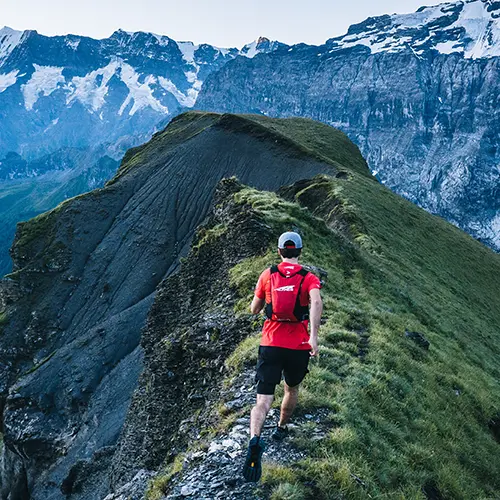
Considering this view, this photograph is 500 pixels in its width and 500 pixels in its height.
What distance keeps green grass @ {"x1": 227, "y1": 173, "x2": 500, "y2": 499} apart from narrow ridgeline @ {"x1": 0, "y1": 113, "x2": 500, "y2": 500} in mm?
63

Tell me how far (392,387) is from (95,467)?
27.9m

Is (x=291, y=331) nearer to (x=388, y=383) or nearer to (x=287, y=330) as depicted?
(x=287, y=330)

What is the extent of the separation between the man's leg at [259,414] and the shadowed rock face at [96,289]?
2539 cm

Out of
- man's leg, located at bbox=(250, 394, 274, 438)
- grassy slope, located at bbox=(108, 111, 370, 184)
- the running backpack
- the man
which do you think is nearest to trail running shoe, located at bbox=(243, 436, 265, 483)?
man's leg, located at bbox=(250, 394, 274, 438)

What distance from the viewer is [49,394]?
4928 cm

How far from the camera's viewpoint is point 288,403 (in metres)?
9.48

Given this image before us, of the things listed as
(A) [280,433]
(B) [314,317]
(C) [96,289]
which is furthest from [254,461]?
(C) [96,289]

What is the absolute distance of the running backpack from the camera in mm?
Answer: 8797

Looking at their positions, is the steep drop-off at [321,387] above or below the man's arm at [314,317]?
below

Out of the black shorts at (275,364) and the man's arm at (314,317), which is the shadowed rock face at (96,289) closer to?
the black shorts at (275,364)

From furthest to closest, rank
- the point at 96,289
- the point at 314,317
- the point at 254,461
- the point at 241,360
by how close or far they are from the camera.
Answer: the point at 96,289
the point at 241,360
the point at 314,317
the point at 254,461

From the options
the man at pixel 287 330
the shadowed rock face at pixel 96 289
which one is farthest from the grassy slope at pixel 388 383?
the shadowed rock face at pixel 96 289

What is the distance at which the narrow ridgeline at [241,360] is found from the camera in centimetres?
975

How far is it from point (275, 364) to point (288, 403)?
128 centimetres
